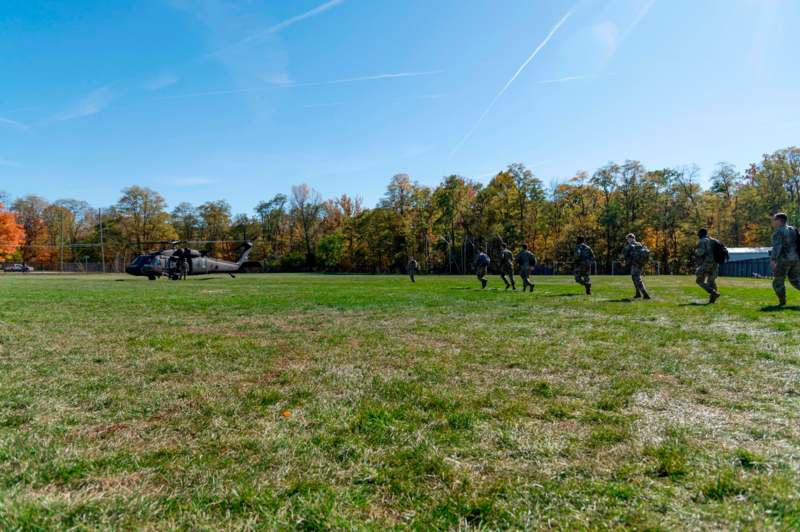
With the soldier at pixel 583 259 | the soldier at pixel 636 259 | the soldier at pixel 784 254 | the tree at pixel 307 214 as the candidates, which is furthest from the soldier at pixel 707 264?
the tree at pixel 307 214

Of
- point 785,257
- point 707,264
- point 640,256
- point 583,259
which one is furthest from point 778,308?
point 583,259

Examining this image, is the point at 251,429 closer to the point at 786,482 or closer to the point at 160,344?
the point at 786,482

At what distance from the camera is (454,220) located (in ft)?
224

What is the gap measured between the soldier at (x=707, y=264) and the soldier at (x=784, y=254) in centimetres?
159

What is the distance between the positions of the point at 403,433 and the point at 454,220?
217 ft

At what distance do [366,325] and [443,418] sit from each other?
19.6ft

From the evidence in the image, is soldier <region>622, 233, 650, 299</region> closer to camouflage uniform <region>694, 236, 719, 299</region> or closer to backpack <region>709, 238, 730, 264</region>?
camouflage uniform <region>694, 236, 719, 299</region>

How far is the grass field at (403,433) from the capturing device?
2293 mm

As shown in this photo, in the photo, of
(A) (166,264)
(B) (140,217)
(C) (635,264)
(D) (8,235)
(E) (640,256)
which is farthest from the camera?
(B) (140,217)

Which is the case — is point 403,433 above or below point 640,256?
below

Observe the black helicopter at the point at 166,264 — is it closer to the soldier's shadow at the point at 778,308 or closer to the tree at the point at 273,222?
the soldier's shadow at the point at 778,308

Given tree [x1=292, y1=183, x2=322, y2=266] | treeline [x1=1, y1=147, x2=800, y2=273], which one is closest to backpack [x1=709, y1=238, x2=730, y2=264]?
treeline [x1=1, y1=147, x2=800, y2=273]

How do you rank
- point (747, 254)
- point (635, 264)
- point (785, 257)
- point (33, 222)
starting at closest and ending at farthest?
point (785, 257), point (635, 264), point (747, 254), point (33, 222)

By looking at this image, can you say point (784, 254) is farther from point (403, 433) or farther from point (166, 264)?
point (166, 264)
